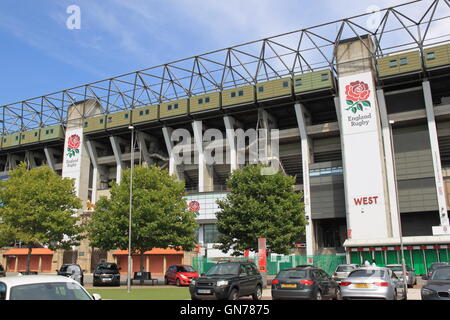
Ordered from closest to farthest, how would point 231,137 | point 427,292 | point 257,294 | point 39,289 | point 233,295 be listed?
point 39,289, point 427,292, point 233,295, point 257,294, point 231,137

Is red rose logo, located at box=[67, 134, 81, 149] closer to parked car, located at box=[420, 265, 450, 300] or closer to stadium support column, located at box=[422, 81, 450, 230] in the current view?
stadium support column, located at box=[422, 81, 450, 230]

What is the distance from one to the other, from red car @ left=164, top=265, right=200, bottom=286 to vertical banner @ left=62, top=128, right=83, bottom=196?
38234 mm

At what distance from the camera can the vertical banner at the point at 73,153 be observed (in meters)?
65.2

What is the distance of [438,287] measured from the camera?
13.5 m

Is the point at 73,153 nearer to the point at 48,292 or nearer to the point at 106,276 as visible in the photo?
the point at 106,276

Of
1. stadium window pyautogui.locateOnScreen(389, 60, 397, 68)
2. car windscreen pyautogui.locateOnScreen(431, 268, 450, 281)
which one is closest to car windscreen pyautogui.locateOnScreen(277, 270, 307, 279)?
car windscreen pyautogui.locateOnScreen(431, 268, 450, 281)

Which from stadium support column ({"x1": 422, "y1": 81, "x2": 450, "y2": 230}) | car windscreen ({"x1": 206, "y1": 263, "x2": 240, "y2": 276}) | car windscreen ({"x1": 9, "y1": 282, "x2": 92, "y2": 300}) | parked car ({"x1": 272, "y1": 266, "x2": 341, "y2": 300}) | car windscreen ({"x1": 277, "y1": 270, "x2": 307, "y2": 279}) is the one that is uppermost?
stadium support column ({"x1": 422, "y1": 81, "x2": 450, "y2": 230})

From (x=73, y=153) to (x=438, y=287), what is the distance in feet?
201

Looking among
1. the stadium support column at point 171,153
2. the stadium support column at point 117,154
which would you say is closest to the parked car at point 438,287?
the stadium support column at point 171,153

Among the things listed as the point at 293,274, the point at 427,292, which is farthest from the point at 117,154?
the point at 427,292

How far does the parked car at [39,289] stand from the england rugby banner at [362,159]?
39.2 m

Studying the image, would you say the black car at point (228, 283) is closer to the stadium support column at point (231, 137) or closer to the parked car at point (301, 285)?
the parked car at point (301, 285)

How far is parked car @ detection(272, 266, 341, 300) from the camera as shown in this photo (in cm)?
1629
